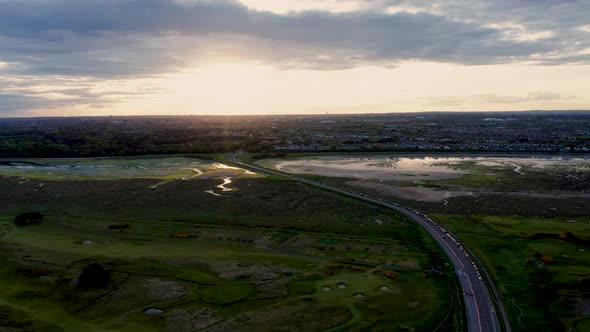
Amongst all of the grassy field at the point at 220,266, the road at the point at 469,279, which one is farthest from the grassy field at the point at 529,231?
the grassy field at the point at 220,266

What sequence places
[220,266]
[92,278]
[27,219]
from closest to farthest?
1. [92,278]
2. [220,266]
3. [27,219]

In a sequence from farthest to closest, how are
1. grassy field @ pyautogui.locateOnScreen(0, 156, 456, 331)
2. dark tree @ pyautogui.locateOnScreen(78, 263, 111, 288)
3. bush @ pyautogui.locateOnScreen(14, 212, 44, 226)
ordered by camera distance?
1. bush @ pyautogui.locateOnScreen(14, 212, 44, 226)
2. dark tree @ pyautogui.locateOnScreen(78, 263, 111, 288)
3. grassy field @ pyautogui.locateOnScreen(0, 156, 456, 331)

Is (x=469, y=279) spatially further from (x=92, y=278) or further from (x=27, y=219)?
(x=27, y=219)

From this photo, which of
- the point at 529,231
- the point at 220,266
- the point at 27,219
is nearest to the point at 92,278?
the point at 220,266

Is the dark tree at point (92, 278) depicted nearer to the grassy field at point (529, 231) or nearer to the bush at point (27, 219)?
the bush at point (27, 219)

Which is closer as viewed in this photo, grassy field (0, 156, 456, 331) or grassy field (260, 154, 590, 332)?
Result: grassy field (0, 156, 456, 331)

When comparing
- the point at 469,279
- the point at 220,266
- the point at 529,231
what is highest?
the point at 529,231

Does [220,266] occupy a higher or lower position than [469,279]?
higher

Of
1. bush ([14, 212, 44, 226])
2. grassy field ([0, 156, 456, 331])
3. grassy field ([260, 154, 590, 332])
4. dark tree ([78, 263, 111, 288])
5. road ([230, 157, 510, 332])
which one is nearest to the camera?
road ([230, 157, 510, 332])

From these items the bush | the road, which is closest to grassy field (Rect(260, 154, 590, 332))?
the road

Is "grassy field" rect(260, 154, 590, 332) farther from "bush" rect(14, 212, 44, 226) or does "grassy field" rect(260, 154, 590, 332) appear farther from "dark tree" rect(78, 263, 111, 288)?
"bush" rect(14, 212, 44, 226)
